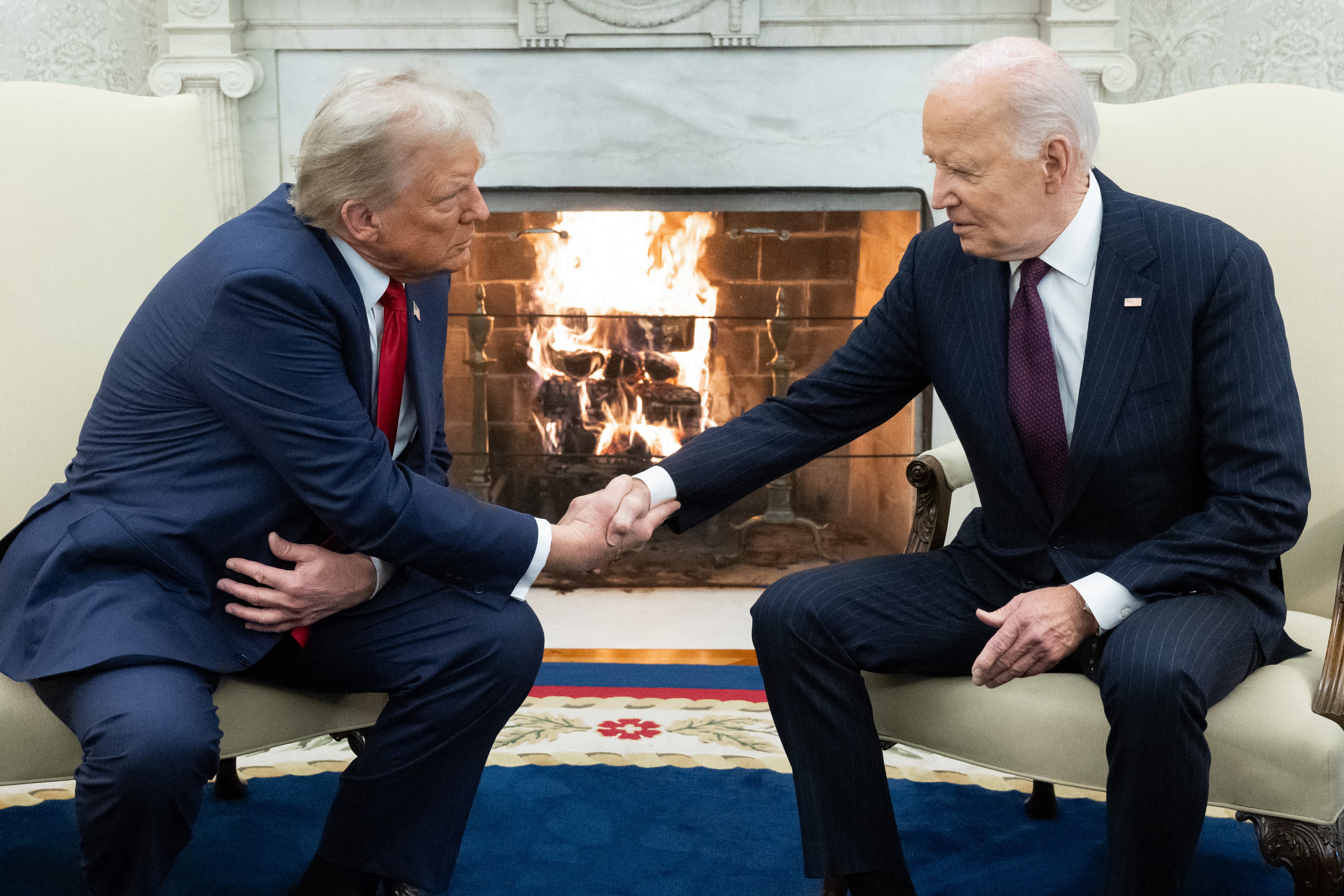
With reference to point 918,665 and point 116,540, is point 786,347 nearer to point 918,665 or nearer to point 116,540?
point 918,665

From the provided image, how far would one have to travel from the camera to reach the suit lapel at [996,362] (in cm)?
160

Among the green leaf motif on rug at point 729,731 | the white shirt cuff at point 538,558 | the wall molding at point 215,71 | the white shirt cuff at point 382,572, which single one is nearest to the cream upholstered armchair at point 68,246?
the white shirt cuff at point 382,572

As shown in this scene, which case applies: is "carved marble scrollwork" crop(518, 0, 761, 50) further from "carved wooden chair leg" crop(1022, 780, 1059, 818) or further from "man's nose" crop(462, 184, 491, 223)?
"carved wooden chair leg" crop(1022, 780, 1059, 818)

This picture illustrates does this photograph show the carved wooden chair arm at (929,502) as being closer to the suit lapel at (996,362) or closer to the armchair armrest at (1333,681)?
the suit lapel at (996,362)

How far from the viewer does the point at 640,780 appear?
217 centimetres

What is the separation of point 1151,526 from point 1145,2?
2014 millimetres

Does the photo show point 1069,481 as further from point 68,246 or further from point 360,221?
point 68,246

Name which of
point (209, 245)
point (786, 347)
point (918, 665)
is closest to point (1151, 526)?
point (918, 665)

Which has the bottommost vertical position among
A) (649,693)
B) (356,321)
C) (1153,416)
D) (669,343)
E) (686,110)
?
(649,693)

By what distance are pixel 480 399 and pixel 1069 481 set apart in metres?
2.14

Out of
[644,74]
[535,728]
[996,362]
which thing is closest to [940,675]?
[996,362]

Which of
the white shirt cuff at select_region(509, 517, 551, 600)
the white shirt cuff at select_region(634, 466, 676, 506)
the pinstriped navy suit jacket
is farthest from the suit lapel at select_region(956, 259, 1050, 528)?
the white shirt cuff at select_region(509, 517, 551, 600)

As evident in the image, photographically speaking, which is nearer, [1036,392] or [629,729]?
[1036,392]

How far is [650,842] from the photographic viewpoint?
1935 mm
